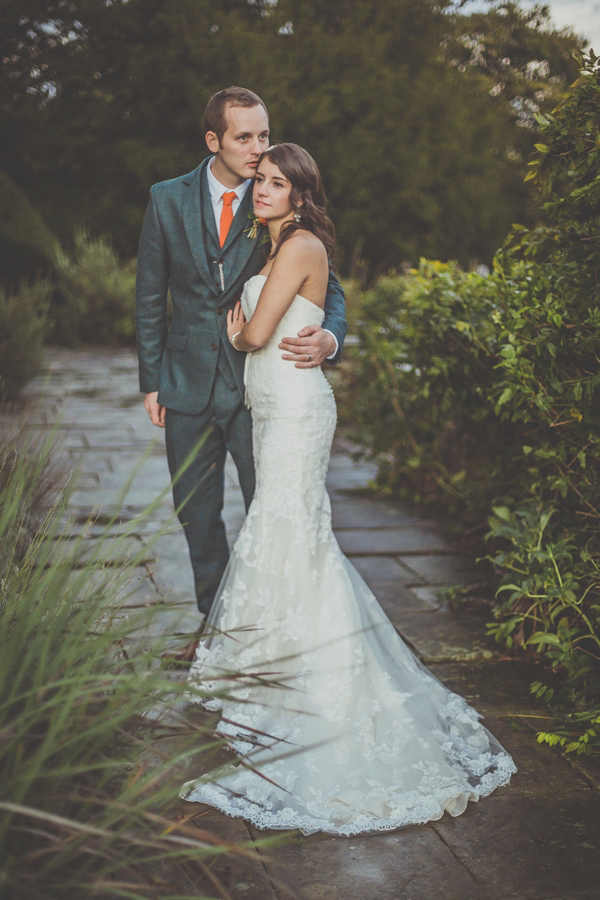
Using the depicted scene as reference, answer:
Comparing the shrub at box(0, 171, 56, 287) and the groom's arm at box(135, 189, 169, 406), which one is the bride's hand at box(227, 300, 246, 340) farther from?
the shrub at box(0, 171, 56, 287)

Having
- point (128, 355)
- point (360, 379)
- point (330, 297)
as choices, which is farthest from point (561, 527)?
point (128, 355)

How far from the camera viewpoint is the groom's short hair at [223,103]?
2.61 m

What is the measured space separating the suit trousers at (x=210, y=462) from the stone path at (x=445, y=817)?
0.62 ft

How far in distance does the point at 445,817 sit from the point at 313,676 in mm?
574

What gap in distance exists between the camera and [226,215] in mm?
2836

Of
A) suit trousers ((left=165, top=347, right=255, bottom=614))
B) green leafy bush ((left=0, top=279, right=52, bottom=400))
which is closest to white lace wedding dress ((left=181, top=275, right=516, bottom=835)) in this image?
suit trousers ((left=165, top=347, right=255, bottom=614))

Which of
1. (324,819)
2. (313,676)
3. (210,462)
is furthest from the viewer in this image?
(210,462)

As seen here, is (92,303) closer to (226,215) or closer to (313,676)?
(226,215)

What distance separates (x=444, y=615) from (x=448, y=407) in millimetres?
1006

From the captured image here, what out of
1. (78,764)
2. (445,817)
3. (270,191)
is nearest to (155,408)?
(270,191)

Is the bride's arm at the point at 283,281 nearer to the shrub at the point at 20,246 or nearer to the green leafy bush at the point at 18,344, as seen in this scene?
the green leafy bush at the point at 18,344

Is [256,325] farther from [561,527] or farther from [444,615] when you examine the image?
[444,615]

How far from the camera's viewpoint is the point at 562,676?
2.83 metres

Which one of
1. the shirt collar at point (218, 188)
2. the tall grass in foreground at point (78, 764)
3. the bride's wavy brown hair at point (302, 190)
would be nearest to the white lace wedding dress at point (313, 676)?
the bride's wavy brown hair at point (302, 190)
